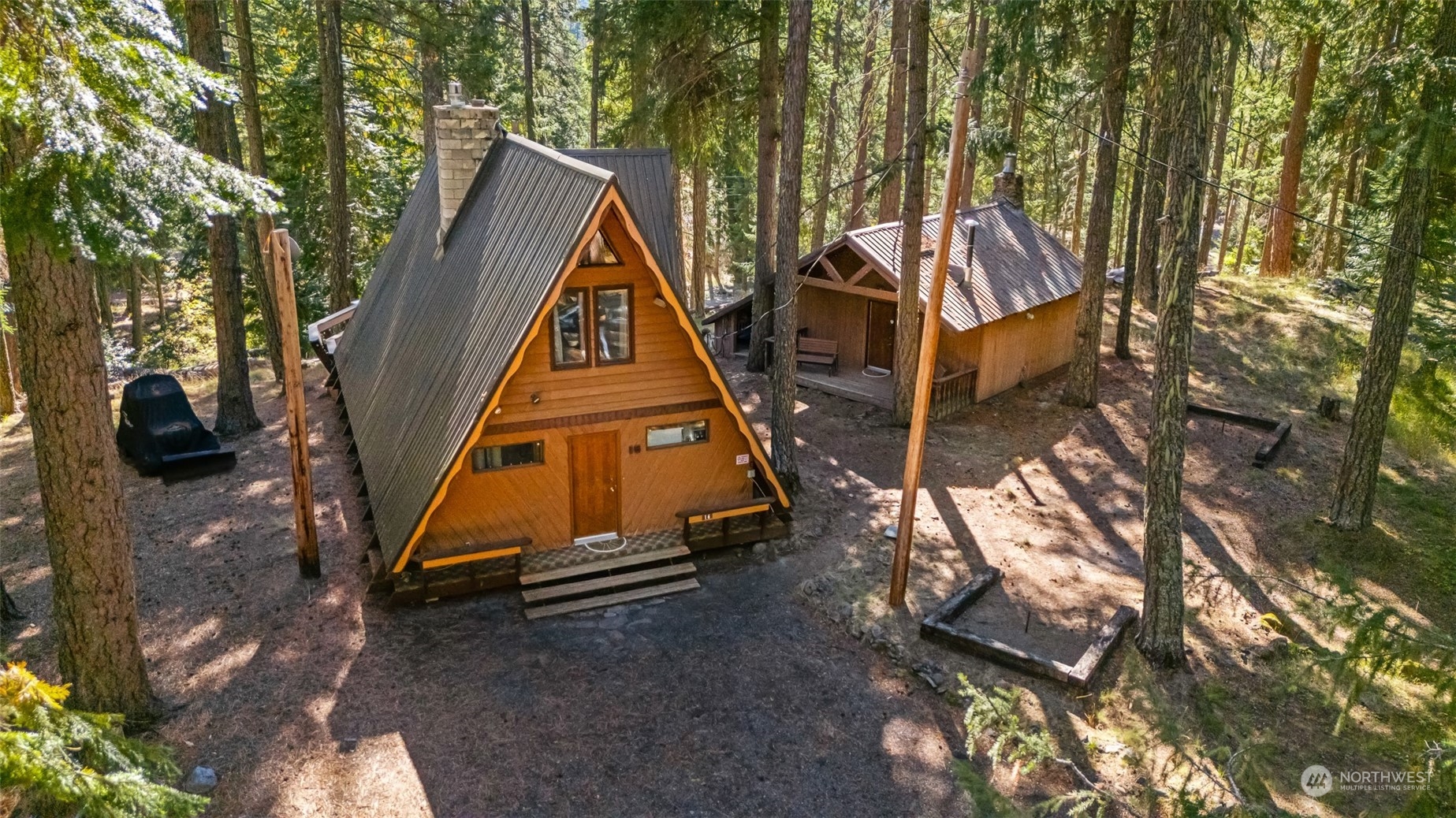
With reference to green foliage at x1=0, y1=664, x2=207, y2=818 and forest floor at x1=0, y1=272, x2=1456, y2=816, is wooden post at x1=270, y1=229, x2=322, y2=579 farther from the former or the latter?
green foliage at x1=0, y1=664, x2=207, y2=818

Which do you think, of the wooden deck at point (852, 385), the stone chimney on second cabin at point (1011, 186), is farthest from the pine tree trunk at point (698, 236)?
the stone chimney on second cabin at point (1011, 186)

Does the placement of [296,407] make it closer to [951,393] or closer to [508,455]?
[508,455]

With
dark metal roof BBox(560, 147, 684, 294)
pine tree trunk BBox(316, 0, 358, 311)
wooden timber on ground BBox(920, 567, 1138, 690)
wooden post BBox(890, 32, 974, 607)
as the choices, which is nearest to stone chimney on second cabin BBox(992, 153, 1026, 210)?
dark metal roof BBox(560, 147, 684, 294)

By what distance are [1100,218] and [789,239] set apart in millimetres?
7206

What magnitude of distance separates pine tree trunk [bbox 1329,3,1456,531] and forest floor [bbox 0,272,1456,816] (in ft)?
2.39

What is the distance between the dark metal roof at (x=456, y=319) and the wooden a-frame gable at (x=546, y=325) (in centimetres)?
7

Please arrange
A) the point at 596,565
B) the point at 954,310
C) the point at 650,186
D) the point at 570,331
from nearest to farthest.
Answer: the point at 570,331 < the point at 596,565 < the point at 650,186 < the point at 954,310

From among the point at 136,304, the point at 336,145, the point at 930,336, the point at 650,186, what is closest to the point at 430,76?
the point at 336,145

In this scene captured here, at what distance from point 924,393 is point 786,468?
176 inches

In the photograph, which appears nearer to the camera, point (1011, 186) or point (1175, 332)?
point (1175, 332)

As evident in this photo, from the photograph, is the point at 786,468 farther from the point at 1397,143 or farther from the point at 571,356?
the point at 1397,143

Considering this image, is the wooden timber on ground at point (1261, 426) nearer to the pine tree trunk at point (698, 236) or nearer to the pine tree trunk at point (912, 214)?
the pine tree trunk at point (912, 214)

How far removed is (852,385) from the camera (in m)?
19.6

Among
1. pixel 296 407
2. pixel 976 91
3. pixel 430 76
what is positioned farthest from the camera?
pixel 430 76
